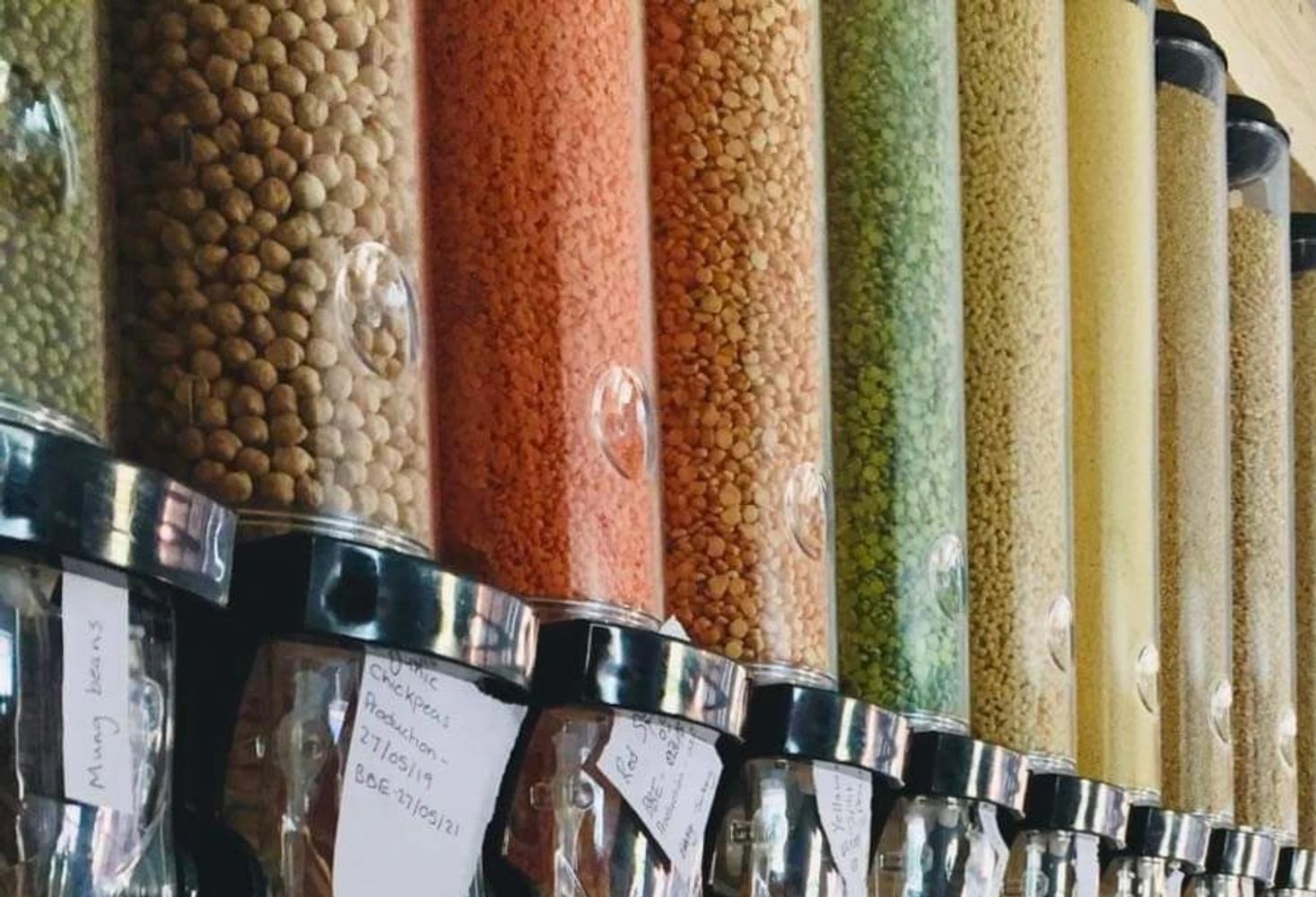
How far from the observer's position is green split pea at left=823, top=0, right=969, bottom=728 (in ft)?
3.99

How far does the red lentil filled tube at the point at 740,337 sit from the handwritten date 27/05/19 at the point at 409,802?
0.31 meters

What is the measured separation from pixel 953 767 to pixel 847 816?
15cm

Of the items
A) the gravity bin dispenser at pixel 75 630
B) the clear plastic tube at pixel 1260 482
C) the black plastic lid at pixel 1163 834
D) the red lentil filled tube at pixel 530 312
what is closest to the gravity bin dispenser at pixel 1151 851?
the black plastic lid at pixel 1163 834

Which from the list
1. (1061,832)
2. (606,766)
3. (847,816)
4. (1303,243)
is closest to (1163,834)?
(1061,832)

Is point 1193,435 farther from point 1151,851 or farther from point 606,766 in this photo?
point 606,766

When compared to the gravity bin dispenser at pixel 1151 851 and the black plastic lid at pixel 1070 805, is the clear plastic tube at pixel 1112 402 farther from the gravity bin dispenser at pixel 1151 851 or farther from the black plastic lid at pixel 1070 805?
the black plastic lid at pixel 1070 805

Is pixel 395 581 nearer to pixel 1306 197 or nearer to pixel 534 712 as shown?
pixel 534 712

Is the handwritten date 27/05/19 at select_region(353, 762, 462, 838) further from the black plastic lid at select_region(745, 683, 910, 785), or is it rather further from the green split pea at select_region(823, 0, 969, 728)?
the green split pea at select_region(823, 0, 969, 728)

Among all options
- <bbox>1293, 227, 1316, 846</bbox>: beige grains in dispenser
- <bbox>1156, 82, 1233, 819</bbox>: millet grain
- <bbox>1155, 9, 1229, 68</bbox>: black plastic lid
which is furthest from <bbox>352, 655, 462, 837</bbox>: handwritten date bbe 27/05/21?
<bbox>1293, 227, 1316, 846</bbox>: beige grains in dispenser

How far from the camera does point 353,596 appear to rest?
662mm

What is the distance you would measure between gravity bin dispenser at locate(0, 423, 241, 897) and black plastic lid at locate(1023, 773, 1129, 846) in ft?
2.86

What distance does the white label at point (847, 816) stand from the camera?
3.42ft

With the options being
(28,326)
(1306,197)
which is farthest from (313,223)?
(1306,197)

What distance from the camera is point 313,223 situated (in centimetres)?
72
